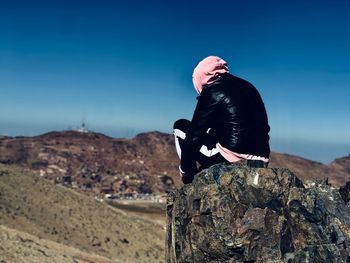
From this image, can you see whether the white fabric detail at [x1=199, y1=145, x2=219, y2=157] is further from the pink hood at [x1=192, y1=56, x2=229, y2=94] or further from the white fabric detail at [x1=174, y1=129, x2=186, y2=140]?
the pink hood at [x1=192, y1=56, x2=229, y2=94]

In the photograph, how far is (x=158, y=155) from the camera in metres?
156

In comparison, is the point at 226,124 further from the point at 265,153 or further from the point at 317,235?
the point at 317,235

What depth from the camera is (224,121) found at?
9430 millimetres

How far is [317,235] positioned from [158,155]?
5818 inches

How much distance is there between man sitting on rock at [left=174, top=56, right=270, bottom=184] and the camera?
938 cm

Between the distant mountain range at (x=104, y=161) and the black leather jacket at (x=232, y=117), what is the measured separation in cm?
11183

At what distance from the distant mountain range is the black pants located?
111m

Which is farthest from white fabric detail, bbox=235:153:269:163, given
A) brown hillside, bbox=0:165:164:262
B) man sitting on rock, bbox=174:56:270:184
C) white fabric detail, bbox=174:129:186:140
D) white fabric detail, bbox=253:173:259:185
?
brown hillside, bbox=0:165:164:262

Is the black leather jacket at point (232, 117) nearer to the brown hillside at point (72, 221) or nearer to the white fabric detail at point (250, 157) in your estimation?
the white fabric detail at point (250, 157)

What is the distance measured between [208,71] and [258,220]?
312 cm

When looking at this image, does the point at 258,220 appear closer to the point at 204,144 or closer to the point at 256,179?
the point at 256,179

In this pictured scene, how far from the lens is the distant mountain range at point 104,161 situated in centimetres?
13112

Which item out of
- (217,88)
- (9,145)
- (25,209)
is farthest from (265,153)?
(9,145)

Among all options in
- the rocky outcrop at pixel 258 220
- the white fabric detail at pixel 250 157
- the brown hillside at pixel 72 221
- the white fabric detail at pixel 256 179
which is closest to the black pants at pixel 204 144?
the white fabric detail at pixel 250 157
